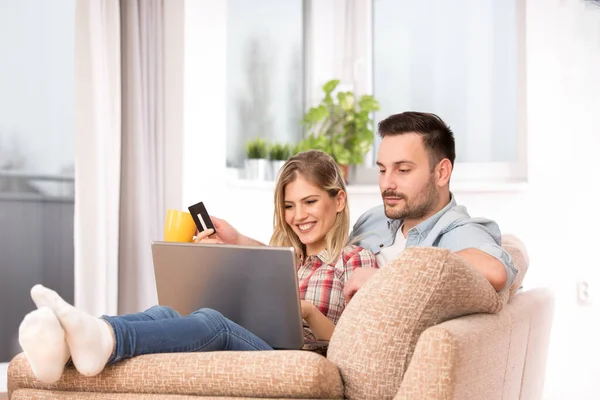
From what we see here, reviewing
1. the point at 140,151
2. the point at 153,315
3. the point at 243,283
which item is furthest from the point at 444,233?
the point at 140,151

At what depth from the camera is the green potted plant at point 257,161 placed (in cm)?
424

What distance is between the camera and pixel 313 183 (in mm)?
2480

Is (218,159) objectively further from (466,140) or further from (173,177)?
(466,140)

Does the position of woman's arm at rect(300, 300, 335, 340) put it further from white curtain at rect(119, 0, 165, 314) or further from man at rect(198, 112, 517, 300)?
white curtain at rect(119, 0, 165, 314)

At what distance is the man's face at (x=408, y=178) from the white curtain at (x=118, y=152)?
1.65m

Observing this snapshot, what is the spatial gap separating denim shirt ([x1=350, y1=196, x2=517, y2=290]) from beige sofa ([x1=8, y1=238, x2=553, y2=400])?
335 mm

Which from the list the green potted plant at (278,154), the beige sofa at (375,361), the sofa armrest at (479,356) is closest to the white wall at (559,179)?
the green potted plant at (278,154)

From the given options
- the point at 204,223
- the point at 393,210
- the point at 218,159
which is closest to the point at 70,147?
the point at 218,159

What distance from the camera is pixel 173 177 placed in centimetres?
383

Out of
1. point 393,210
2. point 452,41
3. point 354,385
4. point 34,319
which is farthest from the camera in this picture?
point 452,41

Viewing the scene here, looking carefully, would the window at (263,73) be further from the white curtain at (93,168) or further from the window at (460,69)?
the white curtain at (93,168)

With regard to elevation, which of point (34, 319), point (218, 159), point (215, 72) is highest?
point (215, 72)

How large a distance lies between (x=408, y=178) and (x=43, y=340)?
49.1 inches

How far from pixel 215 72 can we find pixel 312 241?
1778mm
